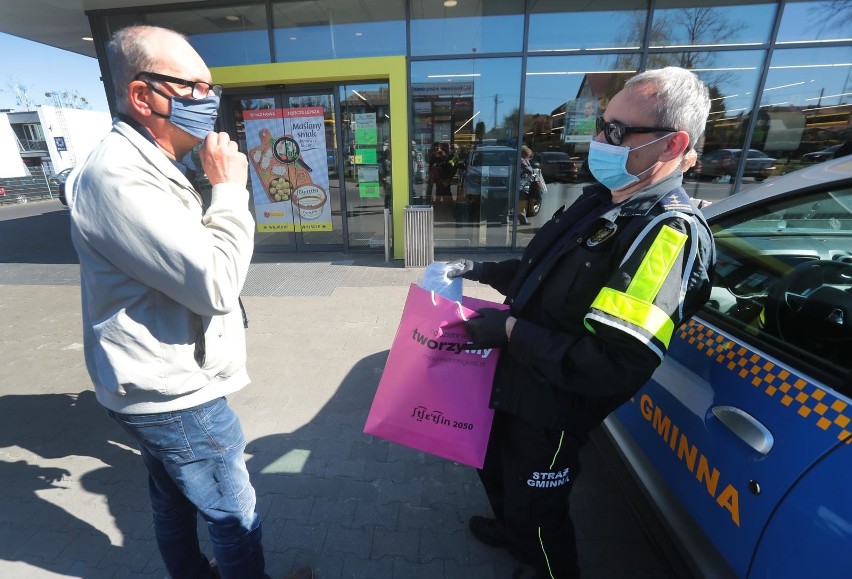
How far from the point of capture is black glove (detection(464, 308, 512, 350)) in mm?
1454

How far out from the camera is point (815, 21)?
6086 mm

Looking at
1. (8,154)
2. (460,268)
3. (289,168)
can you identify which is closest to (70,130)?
(8,154)

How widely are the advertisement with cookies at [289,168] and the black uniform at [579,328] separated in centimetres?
619

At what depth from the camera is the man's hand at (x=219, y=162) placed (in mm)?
1308

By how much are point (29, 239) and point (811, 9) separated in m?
15.7

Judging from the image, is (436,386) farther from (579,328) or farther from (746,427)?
(746,427)

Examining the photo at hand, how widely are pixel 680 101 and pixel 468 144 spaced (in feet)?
19.6

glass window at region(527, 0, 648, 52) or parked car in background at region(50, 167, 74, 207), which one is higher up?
glass window at region(527, 0, 648, 52)

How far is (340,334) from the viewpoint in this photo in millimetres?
4410

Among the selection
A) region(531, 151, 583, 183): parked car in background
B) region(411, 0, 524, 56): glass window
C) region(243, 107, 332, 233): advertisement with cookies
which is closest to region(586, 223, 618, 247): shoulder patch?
region(531, 151, 583, 183): parked car in background

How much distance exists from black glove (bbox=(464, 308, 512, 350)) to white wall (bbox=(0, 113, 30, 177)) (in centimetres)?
3996

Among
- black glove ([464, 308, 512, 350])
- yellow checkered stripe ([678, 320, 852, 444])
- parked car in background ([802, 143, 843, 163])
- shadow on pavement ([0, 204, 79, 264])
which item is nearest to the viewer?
yellow checkered stripe ([678, 320, 852, 444])

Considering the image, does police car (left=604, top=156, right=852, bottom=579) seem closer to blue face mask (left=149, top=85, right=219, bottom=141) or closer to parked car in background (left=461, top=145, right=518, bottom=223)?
blue face mask (left=149, top=85, right=219, bottom=141)

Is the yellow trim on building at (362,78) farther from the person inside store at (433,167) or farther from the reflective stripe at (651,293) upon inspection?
the reflective stripe at (651,293)
